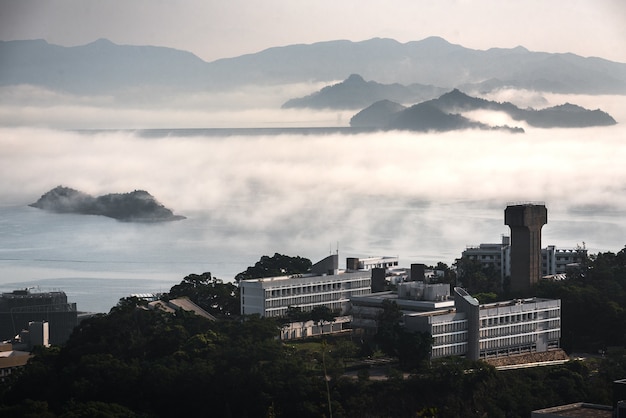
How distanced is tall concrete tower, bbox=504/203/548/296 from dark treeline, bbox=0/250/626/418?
6.84 m

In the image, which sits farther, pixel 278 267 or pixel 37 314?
pixel 37 314

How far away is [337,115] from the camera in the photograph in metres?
86.9

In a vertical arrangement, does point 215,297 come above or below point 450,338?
above

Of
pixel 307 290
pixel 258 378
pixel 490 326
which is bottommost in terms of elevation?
pixel 258 378

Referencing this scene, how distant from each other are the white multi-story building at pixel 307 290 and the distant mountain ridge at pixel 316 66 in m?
52.1

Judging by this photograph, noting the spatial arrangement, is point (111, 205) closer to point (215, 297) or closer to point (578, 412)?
point (215, 297)

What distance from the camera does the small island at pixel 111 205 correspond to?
80.0 m

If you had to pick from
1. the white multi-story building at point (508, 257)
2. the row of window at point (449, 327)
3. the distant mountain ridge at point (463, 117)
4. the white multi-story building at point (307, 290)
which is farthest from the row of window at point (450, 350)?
the distant mountain ridge at point (463, 117)

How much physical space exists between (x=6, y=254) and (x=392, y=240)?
19523 mm

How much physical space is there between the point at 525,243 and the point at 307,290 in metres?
6.55

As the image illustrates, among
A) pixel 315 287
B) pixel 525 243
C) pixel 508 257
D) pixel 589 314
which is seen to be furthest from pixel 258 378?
pixel 508 257

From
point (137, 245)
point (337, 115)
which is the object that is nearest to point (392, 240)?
point (137, 245)

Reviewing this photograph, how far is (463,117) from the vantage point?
79062 mm

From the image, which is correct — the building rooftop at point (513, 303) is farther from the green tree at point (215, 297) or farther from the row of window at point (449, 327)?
the green tree at point (215, 297)
